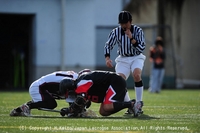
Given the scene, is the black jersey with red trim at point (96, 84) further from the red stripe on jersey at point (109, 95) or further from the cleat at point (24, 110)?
the cleat at point (24, 110)

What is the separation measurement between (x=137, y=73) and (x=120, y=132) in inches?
168

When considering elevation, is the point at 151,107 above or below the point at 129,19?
below

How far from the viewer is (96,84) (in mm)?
11938

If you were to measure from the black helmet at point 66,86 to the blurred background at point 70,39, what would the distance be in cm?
1583

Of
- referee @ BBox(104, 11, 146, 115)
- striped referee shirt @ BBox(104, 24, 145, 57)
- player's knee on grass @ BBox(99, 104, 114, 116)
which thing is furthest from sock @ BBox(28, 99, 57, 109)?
striped referee shirt @ BBox(104, 24, 145, 57)

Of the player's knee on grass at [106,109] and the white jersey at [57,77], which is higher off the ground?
the white jersey at [57,77]

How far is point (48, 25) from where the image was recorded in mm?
28109

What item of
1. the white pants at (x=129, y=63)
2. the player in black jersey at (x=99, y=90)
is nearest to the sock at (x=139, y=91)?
the white pants at (x=129, y=63)

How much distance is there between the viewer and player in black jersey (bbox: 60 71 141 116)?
1174 cm

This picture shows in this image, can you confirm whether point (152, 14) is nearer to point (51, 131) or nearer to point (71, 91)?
point (71, 91)

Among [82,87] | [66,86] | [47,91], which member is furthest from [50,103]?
[82,87]

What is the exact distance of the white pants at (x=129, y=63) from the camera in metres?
13.5

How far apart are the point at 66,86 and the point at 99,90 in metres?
0.68

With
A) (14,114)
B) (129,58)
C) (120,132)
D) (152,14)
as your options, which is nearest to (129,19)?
(129,58)
